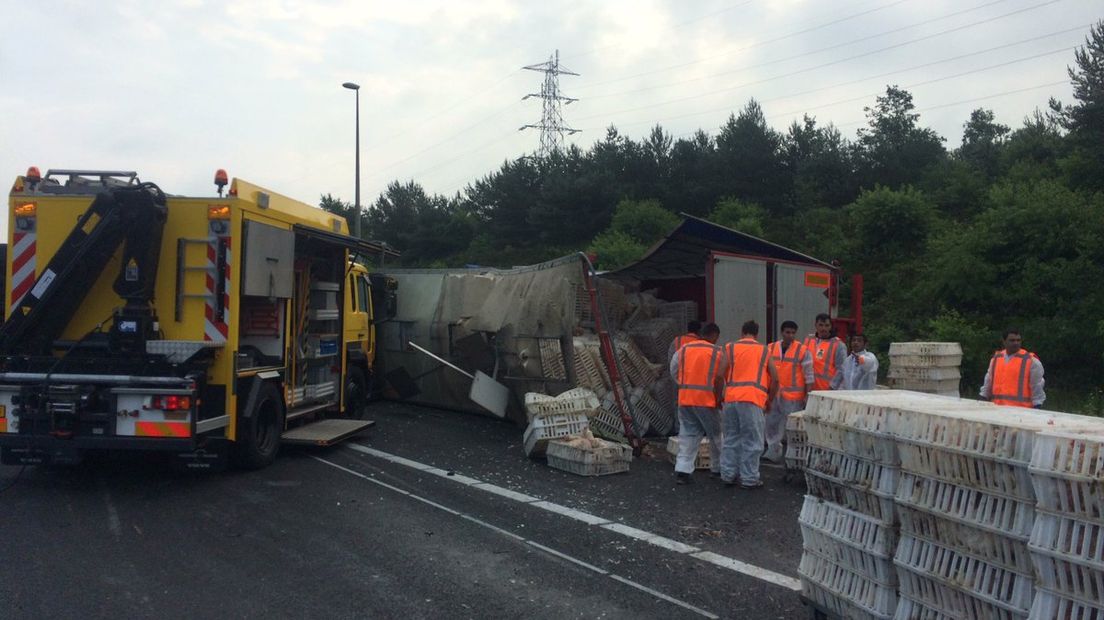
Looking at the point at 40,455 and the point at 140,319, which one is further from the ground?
the point at 140,319

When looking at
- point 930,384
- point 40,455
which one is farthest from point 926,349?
point 40,455

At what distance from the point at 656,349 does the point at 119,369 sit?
7.19 metres

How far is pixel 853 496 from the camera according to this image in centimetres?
433

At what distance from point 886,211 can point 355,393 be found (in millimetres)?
19786

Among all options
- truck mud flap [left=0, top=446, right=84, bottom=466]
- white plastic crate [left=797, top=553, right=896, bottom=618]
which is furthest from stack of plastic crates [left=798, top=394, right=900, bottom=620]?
truck mud flap [left=0, top=446, right=84, bottom=466]

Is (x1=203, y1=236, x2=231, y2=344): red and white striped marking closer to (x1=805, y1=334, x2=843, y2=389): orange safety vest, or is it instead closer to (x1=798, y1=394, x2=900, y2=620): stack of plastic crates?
(x1=798, y1=394, x2=900, y2=620): stack of plastic crates

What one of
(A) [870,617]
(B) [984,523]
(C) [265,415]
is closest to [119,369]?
(C) [265,415]

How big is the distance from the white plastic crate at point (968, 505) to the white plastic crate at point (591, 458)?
16.2ft

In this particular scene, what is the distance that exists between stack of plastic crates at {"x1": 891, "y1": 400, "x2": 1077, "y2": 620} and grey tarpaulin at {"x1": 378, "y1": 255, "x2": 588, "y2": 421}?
7006 millimetres

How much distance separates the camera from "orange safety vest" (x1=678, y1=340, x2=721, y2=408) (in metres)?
8.62

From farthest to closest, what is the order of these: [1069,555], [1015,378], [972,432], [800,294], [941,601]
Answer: [800,294] → [1015,378] → [941,601] → [972,432] → [1069,555]

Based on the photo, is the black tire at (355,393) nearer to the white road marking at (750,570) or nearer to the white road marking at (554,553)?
the white road marking at (554,553)

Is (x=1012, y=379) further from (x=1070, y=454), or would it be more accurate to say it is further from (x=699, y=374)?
(x=1070, y=454)

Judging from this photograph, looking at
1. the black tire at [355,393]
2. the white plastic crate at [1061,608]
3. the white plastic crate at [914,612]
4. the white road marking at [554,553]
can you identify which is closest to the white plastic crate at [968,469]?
the white plastic crate at [1061,608]
